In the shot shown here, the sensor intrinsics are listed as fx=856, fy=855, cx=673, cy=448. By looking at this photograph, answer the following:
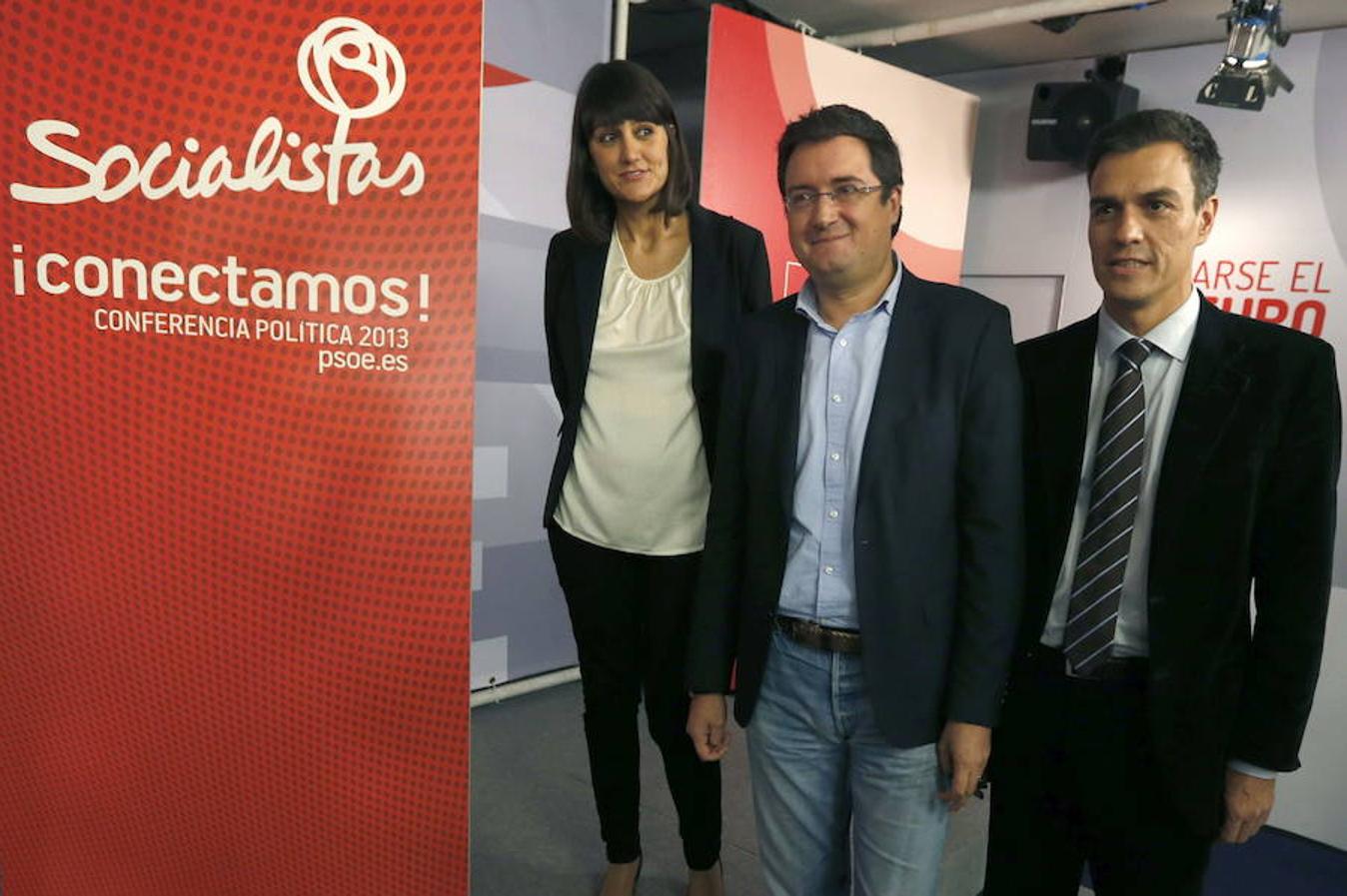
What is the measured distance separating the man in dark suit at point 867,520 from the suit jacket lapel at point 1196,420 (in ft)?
0.68

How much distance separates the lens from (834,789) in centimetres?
145

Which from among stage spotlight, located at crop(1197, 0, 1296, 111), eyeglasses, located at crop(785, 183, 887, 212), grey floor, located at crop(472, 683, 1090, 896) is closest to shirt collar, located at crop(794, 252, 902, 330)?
eyeglasses, located at crop(785, 183, 887, 212)

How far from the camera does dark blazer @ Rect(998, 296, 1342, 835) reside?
1192mm

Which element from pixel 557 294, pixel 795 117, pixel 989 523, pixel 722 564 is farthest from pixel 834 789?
pixel 795 117

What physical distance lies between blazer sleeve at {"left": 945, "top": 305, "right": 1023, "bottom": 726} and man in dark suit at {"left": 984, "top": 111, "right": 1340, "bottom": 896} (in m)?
0.11

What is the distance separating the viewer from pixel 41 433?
120 cm

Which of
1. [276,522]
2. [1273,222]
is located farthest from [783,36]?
[276,522]

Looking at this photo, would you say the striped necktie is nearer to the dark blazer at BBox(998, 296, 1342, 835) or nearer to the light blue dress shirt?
the dark blazer at BBox(998, 296, 1342, 835)

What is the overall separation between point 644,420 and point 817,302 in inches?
18.1

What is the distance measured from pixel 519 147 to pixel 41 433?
7.52ft

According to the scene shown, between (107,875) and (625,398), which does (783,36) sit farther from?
(107,875)

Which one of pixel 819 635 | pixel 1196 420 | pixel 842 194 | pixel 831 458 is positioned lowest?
pixel 819 635

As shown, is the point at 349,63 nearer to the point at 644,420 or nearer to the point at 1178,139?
the point at 644,420

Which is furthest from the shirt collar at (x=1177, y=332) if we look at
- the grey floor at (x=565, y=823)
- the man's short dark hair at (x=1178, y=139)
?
the grey floor at (x=565, y=823)
